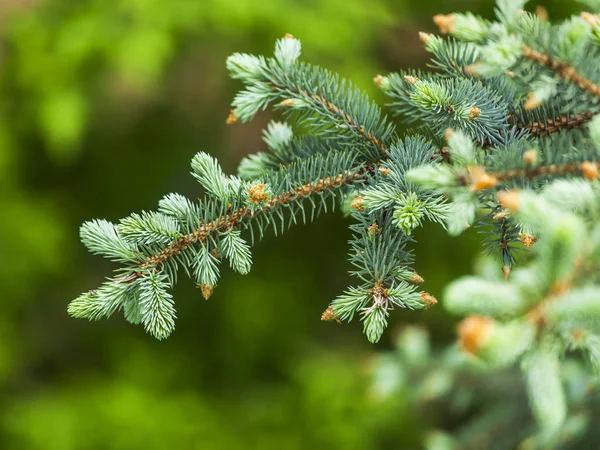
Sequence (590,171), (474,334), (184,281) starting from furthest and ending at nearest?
(184,281)
(590,171)
(474,334)

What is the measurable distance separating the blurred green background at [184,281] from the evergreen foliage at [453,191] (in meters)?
0.96

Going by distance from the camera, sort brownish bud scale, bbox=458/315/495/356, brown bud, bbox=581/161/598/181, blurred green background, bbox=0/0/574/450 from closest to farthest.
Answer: brownish bud scale, bbox=458/315/495/356 → brown bud, bbox=581/161/598/181 → blurred green background, bbox=0/0/574/450

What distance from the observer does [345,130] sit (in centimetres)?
67

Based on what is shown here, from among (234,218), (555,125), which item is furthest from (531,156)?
(234,218)

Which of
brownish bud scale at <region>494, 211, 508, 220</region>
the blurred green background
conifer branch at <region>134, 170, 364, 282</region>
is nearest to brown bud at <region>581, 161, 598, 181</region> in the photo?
brownish bud scale at <region>494, 211, 508, 220</region>

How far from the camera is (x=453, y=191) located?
49cm

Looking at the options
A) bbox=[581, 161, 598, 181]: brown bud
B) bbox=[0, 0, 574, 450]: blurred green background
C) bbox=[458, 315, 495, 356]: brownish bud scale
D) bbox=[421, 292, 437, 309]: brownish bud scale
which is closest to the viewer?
bbox=[458, 315, 495, 356]: brownish bud scale

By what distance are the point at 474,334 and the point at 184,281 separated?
210cm

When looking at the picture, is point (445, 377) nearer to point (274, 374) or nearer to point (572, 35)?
point (572, 35)

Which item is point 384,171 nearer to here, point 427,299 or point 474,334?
point 427,299

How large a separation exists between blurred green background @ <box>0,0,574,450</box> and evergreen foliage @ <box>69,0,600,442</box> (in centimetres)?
96

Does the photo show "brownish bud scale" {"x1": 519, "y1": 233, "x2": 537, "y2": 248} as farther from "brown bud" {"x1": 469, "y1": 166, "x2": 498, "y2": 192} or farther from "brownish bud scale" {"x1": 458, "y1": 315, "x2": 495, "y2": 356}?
"brownish bud scale" {"x1": 458, "y1": 315, "x2": 495, "y2": 356}

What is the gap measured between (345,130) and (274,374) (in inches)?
75.7

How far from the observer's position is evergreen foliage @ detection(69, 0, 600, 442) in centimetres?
40
